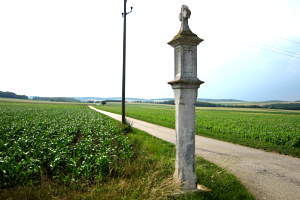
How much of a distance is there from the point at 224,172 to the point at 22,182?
5199 millimetres

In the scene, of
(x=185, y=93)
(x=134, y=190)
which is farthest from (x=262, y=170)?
(x=134, y=190)

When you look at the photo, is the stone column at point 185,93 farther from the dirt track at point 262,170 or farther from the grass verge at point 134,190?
the dirt track at point 262,170

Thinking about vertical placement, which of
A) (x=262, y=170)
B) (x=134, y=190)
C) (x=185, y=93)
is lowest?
(x=262, y=170)

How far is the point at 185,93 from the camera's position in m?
4.55

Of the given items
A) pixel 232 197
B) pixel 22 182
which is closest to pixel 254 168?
pixel 232 197

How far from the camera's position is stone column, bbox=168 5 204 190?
455cm

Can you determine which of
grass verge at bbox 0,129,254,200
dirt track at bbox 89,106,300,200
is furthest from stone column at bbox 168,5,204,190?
dirt track at bbox 89,106,300,200

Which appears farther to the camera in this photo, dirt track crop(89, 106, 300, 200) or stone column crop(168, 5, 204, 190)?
dirt track crop(89, 106, 300, 200)

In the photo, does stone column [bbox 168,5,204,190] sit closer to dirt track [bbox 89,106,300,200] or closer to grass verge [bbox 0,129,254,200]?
grass verge [bbox 0,129,254,200]

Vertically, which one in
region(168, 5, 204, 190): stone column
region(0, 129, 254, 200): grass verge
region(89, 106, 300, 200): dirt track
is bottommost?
region(89, 106, 300, 200): dirt track

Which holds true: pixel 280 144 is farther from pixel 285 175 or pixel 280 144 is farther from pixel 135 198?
pixel 135 198

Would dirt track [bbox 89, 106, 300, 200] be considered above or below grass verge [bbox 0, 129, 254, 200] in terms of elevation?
below

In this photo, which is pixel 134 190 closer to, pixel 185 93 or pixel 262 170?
pixel 185 93

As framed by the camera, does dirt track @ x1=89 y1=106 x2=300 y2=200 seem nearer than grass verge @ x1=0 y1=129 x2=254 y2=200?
No
